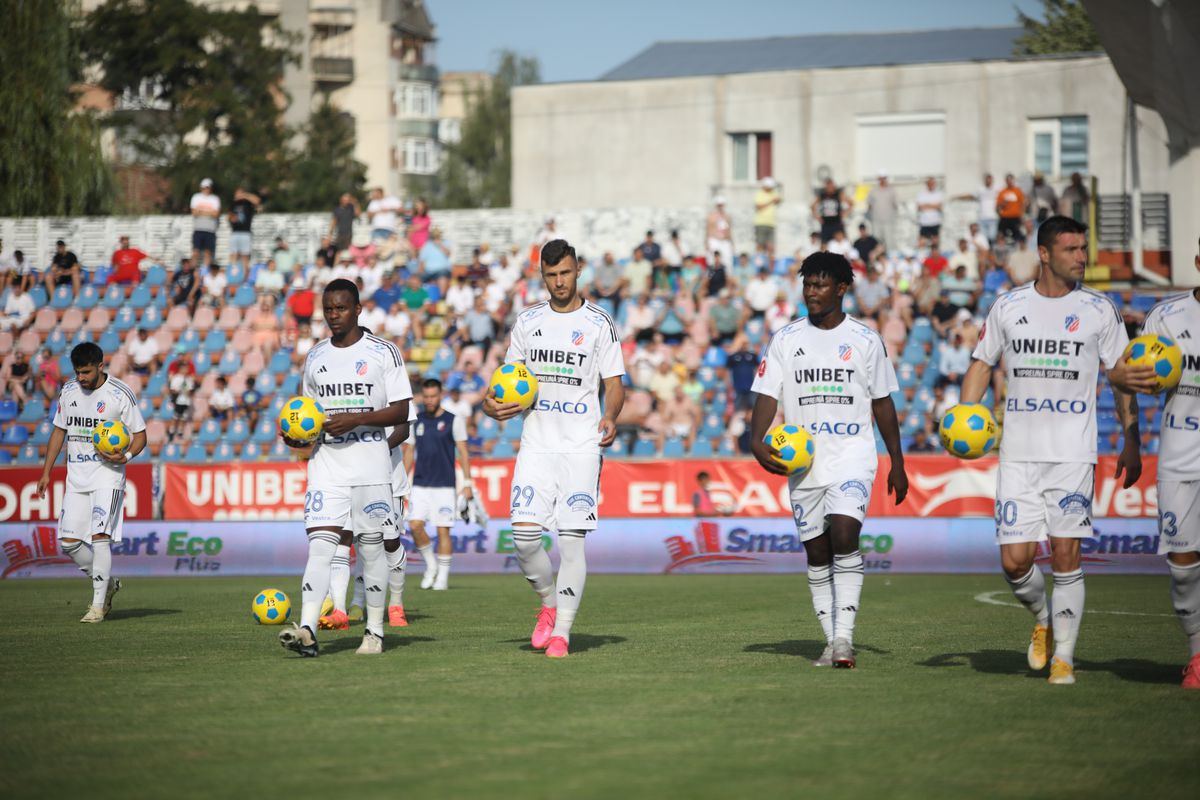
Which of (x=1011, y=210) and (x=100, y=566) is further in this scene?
(x=1011, y=210)

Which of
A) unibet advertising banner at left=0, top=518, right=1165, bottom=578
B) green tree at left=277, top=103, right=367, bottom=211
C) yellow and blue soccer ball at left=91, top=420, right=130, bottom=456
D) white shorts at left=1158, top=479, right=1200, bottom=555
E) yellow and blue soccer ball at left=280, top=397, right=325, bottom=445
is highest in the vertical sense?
green tree at left=277, top=103, right=367, bottom=211

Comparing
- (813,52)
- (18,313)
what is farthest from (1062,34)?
(18,313)

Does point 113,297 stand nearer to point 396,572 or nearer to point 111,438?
point 111,438

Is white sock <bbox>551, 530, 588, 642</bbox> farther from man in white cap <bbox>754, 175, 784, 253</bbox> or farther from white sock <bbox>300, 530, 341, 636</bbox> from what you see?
man in white cap <bbox>754, 175, 784, 253</bbox>

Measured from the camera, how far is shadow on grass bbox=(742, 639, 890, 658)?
11203mm

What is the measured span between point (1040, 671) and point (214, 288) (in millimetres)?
27781

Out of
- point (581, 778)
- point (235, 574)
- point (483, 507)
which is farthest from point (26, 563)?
point (581, 778)

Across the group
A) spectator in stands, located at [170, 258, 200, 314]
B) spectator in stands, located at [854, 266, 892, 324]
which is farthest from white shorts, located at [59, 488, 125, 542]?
spectator in stands, located at [170, 258, 200, 314]

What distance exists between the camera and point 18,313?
34.6 meters

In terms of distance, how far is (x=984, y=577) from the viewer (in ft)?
71.4

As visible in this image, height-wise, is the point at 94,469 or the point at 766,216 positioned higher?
the point at 766,216

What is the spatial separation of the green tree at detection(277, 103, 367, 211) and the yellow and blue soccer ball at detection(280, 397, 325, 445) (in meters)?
55.9

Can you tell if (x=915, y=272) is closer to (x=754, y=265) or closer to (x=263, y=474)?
(x=754, y=265)

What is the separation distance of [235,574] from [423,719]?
16.2 meters
